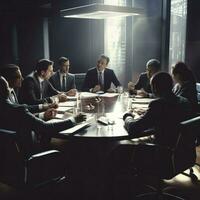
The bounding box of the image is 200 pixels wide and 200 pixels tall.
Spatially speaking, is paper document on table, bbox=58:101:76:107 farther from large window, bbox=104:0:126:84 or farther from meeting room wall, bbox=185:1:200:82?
large window, bbox=104:0:126:84

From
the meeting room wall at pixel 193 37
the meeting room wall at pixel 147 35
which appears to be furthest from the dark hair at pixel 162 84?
the meeting room wall at pixel 147 35

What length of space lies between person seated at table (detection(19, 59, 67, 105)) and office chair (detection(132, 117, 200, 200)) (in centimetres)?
176

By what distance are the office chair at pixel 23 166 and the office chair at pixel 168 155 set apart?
0.66 meters

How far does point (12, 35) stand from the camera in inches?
237

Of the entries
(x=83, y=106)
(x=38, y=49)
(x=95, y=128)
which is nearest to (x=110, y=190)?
(x=95, y=128)

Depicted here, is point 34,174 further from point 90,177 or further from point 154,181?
point 154,181

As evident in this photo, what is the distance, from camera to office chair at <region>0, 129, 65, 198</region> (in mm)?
2355

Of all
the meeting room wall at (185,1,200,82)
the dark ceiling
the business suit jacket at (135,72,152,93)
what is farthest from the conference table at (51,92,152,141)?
the dark ceiling

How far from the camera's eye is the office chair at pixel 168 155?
2543mm

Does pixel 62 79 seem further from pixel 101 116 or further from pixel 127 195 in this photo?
pixel 127 195

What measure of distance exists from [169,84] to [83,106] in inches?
51.7

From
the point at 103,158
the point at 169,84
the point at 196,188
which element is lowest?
the point at 196,188

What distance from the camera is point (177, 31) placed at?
19.7 ft

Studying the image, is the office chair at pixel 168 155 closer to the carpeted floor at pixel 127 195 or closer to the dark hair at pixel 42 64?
the carpeted floor at pixel 127 195
